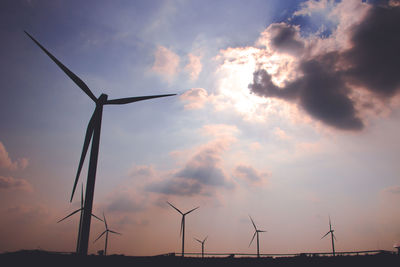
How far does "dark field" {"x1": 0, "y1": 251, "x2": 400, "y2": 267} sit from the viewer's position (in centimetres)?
4156

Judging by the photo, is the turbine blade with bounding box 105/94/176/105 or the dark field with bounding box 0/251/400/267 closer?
the turbine blade with bounding box 105/94/176/105

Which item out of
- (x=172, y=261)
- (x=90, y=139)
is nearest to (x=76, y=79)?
(x=90, y=139)

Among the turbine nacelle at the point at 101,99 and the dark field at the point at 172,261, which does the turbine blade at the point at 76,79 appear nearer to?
the turbine nacelle at the point at 101,99

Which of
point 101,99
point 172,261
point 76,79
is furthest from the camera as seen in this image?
point 172,261

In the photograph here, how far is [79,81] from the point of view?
90.2 feet

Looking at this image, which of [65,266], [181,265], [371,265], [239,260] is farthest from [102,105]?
[371,265]

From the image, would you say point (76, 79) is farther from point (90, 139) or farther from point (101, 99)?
point (90, 139)

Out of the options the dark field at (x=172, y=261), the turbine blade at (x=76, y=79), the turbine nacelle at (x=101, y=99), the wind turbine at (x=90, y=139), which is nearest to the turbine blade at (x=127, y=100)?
the wind turbine at (x=90, y=139)

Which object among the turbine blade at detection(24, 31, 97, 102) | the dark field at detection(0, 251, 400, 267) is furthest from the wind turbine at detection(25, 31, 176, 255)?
the dark field at detection(0, 251, 400, 267)

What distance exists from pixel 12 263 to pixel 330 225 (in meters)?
122

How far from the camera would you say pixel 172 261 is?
4991 centimetres

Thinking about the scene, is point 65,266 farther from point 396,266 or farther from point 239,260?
point 396,266

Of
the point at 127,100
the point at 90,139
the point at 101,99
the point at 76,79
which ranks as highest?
the point at 76,79

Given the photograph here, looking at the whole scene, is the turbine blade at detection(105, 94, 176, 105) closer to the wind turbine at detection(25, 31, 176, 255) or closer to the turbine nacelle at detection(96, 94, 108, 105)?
the wind turbine at detection(25, 31, 176, 255)
